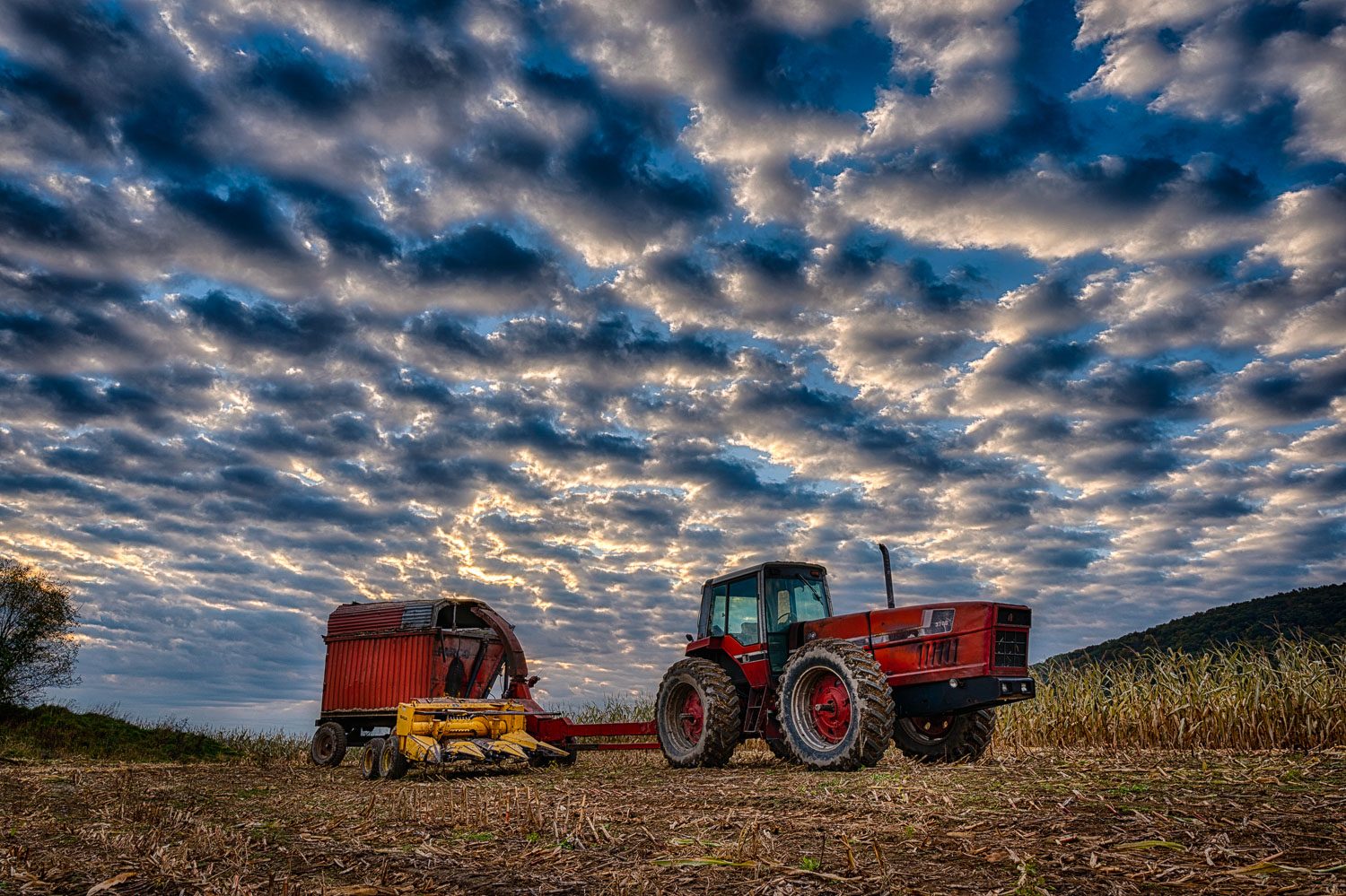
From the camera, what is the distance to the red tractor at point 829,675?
11.1m

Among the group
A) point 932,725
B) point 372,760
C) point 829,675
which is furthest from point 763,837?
point 372,760

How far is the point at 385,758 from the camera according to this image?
1475cm

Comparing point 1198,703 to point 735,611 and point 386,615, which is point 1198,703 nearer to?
point 735,611

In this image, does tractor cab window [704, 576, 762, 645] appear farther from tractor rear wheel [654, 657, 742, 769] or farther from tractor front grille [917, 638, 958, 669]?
tractor front grille [917, 638, 958, 669]

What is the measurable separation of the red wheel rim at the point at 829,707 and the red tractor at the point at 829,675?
0.7 inches

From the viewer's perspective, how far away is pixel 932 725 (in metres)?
13.4

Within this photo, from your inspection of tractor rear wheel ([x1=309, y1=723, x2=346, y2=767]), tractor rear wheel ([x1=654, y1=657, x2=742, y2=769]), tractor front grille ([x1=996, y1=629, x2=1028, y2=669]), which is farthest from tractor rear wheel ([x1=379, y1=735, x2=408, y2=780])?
tractor front grille ([x1=996, y1=629, x2=1028, y2=669])

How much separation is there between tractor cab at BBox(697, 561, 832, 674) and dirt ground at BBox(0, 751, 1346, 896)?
2941 mm

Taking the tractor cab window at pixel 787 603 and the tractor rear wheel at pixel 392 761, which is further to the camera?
the tractor rear wheel at pixel 392 761

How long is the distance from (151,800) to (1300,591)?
53942 mm

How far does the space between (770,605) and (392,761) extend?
650 centimetres

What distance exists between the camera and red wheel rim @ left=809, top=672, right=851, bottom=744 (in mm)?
11672

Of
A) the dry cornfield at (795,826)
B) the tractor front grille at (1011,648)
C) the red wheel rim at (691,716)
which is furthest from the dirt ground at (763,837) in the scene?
the red wheel rim at (691,716)

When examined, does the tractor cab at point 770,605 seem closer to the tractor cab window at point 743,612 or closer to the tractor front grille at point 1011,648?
the tractor cab window at point 743,612
